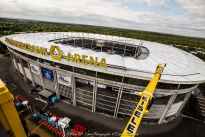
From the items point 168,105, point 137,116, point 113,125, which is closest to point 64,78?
point 113,125

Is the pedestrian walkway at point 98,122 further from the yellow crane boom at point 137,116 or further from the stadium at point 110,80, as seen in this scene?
the yellow crane boom at point 137,116

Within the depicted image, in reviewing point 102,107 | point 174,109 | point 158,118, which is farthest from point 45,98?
point 174,109

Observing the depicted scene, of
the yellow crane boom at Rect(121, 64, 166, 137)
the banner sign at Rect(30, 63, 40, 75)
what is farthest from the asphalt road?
the yellow crane boom at Rect(121, 64, 166, 137)

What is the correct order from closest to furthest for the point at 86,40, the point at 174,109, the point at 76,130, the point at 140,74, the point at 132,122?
the point at 132,122
the point at 140,74
the point at 76,130
the point at 174,109
the point at 86,40

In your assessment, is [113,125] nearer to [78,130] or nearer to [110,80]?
[78,130]

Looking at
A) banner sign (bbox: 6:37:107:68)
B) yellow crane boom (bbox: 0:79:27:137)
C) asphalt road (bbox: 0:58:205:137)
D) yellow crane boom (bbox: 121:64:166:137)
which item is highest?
yellow crane boom (bbox: 0:79:27:137)

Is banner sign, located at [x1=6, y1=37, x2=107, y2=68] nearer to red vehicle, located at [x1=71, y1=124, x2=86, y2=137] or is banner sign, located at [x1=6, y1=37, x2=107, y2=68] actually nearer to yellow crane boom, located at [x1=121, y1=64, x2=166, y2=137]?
yellow crane boom, located at [x1=121, y1=64, x2=166, y2=137]

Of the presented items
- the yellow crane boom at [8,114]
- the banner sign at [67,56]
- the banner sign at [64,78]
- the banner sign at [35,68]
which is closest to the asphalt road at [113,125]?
the banner sign at [64,78]

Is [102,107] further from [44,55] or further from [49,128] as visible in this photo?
[44,55]
